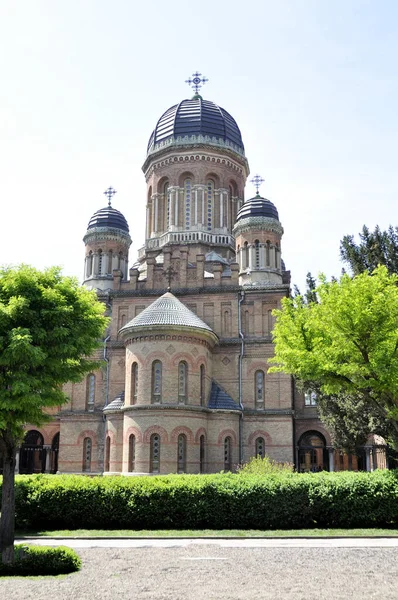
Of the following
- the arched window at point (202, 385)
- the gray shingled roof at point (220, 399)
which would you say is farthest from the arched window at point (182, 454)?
the gray shingled roof at point (220, 399)

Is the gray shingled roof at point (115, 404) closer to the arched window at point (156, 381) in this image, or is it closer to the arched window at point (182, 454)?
the arched window at point (156, 381)

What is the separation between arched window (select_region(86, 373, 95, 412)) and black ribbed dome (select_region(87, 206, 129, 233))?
→ 1113 cm

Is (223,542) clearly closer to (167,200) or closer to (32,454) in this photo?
(32,454)

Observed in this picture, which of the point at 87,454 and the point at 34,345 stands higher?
the point at 34,345

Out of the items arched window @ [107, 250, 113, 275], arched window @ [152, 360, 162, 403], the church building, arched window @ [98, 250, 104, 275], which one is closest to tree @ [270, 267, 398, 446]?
the church building

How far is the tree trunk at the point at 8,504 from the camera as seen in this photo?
13527mm

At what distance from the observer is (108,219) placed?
142 ft

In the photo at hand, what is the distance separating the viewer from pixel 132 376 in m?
33.4

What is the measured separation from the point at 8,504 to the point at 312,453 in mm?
29925

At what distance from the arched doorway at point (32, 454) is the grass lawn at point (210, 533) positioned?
2447cm

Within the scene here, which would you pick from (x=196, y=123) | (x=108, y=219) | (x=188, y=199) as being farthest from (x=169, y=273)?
(x=196, y=123)

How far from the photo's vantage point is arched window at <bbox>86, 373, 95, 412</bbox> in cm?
3781

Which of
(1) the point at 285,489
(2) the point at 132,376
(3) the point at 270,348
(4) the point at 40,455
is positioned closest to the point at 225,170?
(3) the point at 270,348

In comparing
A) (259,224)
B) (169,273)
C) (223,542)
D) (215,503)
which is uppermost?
(259,224)
